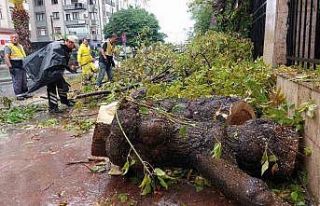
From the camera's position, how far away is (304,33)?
4.21 meters

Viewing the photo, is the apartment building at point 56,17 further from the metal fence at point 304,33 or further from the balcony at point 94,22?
the metal fence at point 304,33

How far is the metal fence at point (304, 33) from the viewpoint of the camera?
388cm

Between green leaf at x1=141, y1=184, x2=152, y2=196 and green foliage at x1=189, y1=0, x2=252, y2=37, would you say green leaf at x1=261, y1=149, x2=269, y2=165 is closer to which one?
green leaf at x1=141, y1=184, x2=152, y2=196

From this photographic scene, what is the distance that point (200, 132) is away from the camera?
3.39 meters

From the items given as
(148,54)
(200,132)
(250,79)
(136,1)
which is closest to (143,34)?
(148,54)

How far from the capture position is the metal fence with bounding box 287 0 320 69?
12.7 feet

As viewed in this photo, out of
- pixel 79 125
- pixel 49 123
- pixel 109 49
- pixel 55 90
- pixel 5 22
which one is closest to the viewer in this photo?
pixel 79 125

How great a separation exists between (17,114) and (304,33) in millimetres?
6237

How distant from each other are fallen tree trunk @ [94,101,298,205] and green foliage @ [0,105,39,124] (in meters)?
4.92

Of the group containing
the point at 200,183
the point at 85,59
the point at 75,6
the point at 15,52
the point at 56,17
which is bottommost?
the point at 200,183

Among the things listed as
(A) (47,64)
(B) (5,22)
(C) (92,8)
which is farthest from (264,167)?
(C) (92,8)

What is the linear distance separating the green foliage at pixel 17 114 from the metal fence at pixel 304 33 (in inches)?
220

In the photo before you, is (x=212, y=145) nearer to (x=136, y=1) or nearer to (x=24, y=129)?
(x=24, y=129)

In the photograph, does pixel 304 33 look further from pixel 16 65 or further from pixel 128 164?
pixel 16 65
